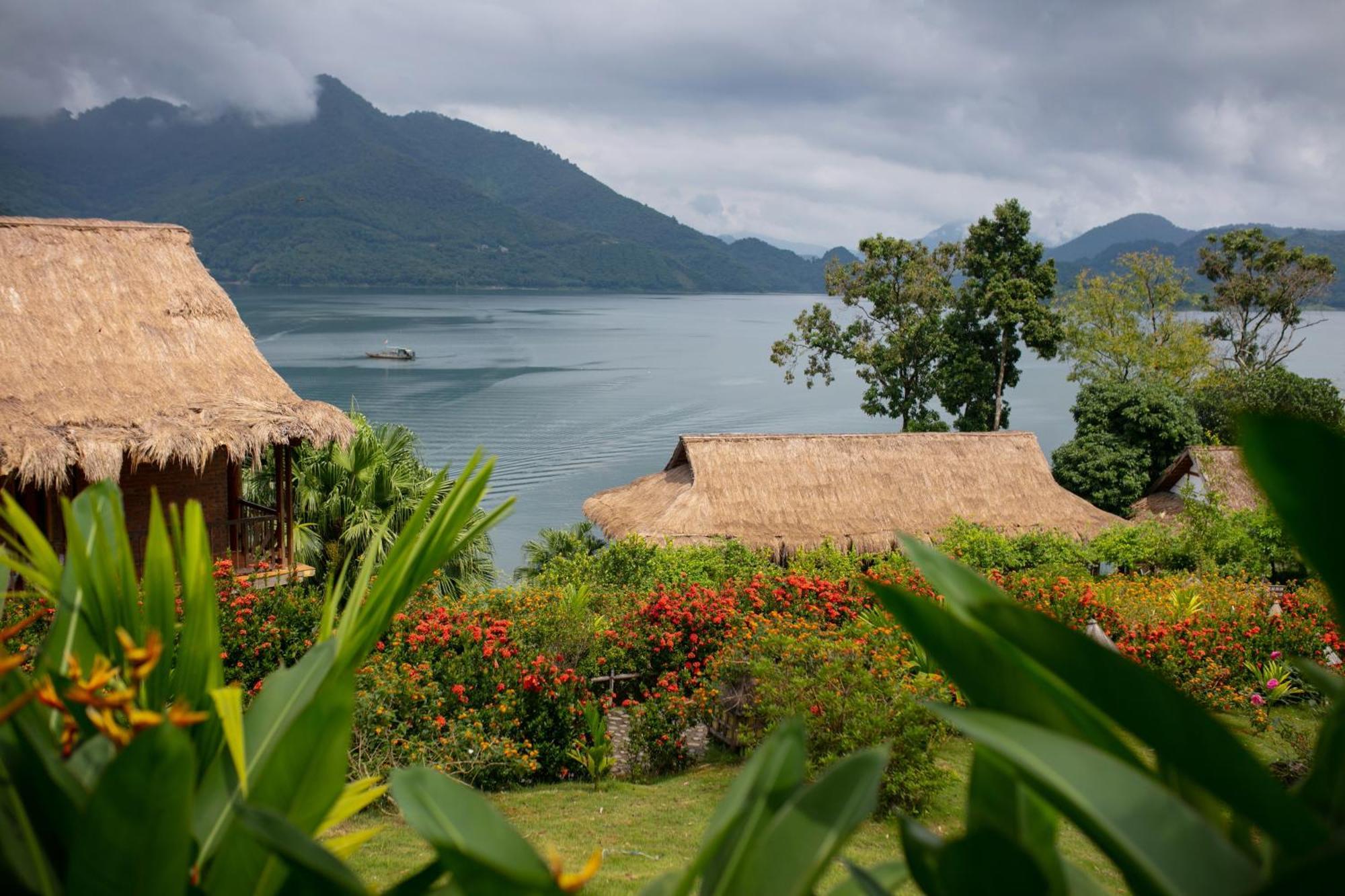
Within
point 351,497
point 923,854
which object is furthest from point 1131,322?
point 923,854

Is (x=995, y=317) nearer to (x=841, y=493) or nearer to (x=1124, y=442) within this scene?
(x=1124, y=442)

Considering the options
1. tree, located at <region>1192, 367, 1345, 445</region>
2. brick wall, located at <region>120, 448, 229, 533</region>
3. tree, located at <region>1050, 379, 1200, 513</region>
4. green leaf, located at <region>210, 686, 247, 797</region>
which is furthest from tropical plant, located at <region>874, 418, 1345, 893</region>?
tree, located at <region>1050, 379, 1200, 513</region>

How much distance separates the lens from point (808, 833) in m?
1.04

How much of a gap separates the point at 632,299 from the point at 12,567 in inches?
6069

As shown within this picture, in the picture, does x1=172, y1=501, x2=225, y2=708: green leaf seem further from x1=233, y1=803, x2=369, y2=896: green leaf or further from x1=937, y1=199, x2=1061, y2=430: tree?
x1=937, y1=199, x2=1061, y2=430: tree

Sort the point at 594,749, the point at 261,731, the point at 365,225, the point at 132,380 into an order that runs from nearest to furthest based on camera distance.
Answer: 1. the point at 261,731
2. the point at 594,749
3. the point at 132,380
4. the point at 365,225

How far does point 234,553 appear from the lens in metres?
11.7

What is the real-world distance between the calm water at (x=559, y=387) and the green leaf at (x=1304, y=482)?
624 inches

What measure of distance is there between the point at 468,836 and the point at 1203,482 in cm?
2151

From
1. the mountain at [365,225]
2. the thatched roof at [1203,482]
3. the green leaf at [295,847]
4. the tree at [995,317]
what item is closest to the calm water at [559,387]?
the tree at [995,317]

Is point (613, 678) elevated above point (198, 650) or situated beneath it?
situated beneath

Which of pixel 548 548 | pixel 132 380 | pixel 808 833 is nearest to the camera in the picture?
pixel 808 833

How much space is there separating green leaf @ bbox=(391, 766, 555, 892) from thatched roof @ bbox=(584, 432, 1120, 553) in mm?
16193

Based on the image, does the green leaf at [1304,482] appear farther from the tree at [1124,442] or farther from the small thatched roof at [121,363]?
the tree at [1124,442]
